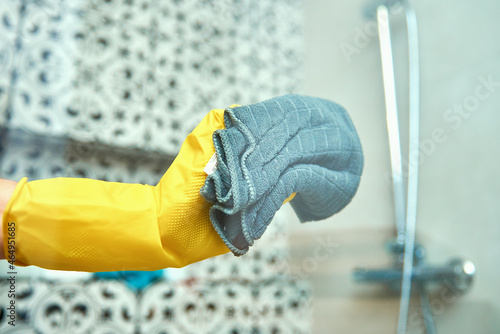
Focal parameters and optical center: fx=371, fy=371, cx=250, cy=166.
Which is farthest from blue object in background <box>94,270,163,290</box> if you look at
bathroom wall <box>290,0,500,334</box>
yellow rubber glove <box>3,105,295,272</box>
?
yellow rubber glove <box>3,105,295,272</box>

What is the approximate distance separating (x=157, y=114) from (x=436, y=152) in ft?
1.93

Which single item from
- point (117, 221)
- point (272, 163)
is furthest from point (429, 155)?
point (117, 221)

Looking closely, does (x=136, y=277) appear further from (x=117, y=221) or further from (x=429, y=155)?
(x=429, y=155)

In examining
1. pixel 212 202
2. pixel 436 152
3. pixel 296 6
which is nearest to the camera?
pixel 212 202

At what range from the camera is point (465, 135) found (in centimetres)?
67

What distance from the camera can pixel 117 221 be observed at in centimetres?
34

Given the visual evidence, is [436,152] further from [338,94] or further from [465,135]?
[338,94]

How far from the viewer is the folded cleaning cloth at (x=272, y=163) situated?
359mm

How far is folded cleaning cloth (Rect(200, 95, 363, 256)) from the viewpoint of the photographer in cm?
36

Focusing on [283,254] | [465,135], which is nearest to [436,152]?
[465,135]

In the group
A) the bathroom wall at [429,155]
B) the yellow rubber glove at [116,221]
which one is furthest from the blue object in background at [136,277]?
the yellow rubber glove at [116,221]

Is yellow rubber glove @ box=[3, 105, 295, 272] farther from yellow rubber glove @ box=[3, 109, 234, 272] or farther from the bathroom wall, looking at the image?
the bathroom wall

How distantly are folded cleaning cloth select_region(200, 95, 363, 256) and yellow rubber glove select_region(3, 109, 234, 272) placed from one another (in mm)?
21

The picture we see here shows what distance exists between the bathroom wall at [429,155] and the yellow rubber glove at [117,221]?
275 millimetres
